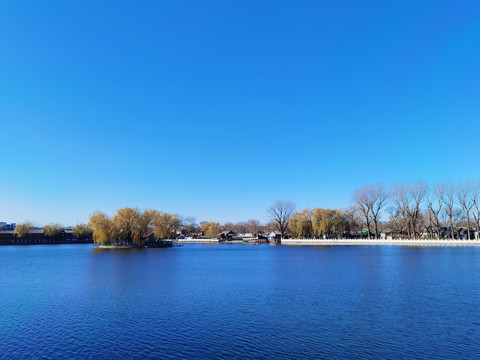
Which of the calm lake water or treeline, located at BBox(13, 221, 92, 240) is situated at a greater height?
treeline, located at BBox(13, 221, 92, 240)

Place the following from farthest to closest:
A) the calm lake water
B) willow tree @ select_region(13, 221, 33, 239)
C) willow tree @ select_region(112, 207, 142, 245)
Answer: willow tree @ select_region(13, 221, 33, 239) < willow tree @ select_region(112, 207, 142, 245) < the calm lake water

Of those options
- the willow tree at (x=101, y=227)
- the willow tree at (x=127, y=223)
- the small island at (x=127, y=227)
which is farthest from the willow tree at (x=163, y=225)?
the willow tree at (x=101, y=227)

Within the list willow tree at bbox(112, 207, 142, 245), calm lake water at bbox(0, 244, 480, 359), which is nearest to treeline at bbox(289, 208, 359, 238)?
willow tree at bbox(112, 207, 142, 245)

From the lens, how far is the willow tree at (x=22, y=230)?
12591cm

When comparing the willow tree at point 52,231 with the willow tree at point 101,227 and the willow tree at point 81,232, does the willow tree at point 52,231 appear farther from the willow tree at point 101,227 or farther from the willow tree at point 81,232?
the willow tree at point 101,227

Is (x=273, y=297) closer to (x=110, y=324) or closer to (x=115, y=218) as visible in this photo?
(x=110, y=324)

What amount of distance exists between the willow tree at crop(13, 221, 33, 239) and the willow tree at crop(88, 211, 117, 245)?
239 ft

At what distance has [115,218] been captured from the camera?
77.5 m

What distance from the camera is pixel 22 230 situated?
127 metres

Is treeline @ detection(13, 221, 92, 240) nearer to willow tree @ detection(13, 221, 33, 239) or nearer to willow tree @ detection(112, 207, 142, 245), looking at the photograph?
willow tree @ detection(13, 221, 33, 239)

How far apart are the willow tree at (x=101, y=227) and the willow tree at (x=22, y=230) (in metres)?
72.8

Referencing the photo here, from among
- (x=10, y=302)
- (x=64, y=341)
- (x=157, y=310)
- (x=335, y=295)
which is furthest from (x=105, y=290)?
(x=335, y=295)

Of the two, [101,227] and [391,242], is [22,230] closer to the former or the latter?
[101,227]

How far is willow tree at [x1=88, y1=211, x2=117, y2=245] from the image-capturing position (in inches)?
Result: 2965
